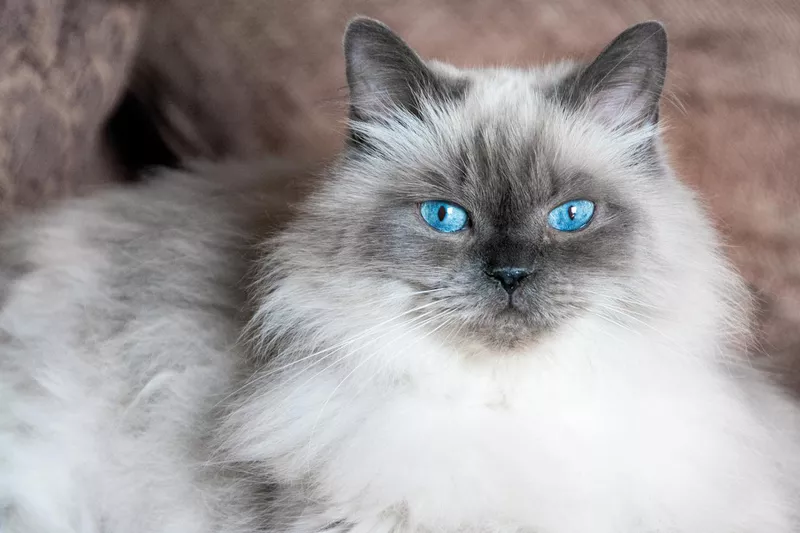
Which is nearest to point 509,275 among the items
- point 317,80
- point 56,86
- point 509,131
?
point 509,131

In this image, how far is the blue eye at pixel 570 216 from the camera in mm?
1191

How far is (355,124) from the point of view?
1337 millimetres

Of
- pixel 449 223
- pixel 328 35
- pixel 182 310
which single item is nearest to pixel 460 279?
pixel 449 223

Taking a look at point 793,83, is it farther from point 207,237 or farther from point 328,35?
point 207,237

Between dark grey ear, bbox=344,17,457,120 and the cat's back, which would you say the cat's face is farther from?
the cat's back

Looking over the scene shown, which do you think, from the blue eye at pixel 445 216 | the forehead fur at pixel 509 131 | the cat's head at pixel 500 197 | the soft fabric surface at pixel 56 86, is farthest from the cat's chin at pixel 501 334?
the soft fabric surface at pixel 56 86

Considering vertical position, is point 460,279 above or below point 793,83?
below

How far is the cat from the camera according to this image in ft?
3.75

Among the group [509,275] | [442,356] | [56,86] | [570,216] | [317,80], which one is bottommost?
[442,356]

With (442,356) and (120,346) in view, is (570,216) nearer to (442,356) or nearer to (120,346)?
(442,356)

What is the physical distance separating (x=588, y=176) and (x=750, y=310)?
507 mm

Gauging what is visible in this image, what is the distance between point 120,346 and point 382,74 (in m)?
0.74

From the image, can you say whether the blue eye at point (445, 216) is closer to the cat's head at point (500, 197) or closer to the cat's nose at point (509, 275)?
the cat's head at point (500, 197)

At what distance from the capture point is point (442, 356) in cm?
119
